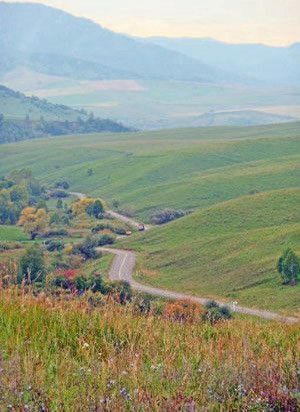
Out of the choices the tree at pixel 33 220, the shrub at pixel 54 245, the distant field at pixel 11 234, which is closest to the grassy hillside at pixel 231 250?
the shrub at pixel 54 245

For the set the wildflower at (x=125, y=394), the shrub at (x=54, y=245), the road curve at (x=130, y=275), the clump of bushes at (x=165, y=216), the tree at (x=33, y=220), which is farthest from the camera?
the clump of bushes at (x=165, y=216)

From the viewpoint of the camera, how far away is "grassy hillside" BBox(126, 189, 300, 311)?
356 ft

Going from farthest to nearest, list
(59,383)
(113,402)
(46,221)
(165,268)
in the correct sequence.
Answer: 1. (46,221)
2. (165,268)
3. (59,383)
4. (113,402)

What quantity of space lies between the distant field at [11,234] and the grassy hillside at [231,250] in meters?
28.5

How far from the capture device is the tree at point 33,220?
17212 centimetres

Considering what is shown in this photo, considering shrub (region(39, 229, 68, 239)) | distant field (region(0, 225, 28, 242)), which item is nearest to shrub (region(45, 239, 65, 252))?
distant field (region(0, 225, 28, 242))

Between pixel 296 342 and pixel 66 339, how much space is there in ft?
13.2

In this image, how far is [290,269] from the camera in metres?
107

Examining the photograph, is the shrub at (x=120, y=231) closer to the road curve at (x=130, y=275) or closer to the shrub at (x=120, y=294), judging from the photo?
the road curve at (x=130, y=275)

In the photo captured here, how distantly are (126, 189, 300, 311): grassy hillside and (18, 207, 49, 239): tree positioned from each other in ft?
98.1

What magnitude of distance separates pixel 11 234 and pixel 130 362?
158120mm

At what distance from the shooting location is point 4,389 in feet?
29.4

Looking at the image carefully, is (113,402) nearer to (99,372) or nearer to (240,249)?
(99,372)

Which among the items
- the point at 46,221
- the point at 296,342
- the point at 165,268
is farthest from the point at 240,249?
the point at 296,342
